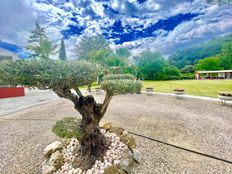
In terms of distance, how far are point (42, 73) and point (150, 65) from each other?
37618 mm

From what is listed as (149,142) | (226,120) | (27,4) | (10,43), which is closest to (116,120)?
(149,142)

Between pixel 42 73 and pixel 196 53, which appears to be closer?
pixel 42 73

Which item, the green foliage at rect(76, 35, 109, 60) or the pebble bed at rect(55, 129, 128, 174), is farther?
the green foliage at rect(76, 35, 109, 60)

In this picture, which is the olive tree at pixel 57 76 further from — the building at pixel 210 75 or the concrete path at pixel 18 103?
the building at pixel 210 75

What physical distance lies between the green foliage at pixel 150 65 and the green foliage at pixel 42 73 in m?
36.8

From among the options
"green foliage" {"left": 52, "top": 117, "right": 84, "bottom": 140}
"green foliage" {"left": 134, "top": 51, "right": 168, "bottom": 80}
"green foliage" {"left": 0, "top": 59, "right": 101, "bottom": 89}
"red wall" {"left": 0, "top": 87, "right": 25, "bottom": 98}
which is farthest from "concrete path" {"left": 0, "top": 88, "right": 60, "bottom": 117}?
"green foliage" {"left": 134, "top": 51, "right": 168, "bottom": 80}

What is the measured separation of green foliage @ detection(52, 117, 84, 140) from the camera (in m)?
2.48

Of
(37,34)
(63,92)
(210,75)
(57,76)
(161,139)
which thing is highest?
(37,34)

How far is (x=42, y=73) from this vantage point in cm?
181

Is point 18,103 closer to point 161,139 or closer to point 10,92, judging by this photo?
point 10,92

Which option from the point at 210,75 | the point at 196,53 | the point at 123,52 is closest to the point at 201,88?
the point at 123,52

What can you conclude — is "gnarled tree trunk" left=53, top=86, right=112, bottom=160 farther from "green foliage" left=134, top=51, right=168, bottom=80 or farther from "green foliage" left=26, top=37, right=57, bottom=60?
"green foliage" left=134, top=51, right=168, bottom=80

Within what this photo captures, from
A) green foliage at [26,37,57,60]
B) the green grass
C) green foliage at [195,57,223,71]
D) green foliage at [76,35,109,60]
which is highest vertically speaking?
green foliage at [76,35,109,60]

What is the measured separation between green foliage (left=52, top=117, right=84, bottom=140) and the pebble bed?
1.94ft
